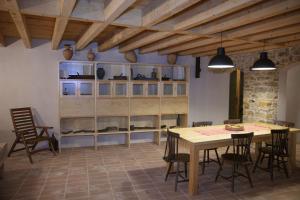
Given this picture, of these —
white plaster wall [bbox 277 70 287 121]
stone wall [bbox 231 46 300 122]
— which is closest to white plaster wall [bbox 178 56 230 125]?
stone wall [bbox 231 46 300 122]

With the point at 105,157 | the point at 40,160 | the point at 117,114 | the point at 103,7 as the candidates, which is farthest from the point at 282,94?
the point at 40,160

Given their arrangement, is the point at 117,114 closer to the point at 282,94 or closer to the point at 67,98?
the point at 67,98

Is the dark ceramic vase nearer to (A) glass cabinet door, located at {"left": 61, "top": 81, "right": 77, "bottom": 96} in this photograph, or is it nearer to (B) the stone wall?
(A) glass cabinet door, located at {"left": 61, "top": 81, "right": 77, "bottom": 96}

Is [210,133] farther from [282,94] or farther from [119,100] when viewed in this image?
[282,94]

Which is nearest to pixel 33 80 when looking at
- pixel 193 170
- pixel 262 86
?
pixel 193 170

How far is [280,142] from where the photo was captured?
3.93 meters

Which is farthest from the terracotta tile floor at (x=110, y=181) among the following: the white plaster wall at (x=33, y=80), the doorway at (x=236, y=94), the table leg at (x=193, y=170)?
the doorway at (x=236, y=94)

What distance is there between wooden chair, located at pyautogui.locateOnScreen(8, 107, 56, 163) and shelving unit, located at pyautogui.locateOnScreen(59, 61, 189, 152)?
19.8 inches

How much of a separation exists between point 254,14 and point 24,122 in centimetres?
475

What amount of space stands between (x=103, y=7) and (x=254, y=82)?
15.3 feet

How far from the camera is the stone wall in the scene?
17.3 feet

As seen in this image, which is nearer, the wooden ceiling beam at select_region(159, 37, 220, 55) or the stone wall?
the wooden ceiling beam at select_region(159, 37, 220, 55)

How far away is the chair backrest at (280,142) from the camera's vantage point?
12.7ft

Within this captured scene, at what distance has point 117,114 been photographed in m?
5.64
